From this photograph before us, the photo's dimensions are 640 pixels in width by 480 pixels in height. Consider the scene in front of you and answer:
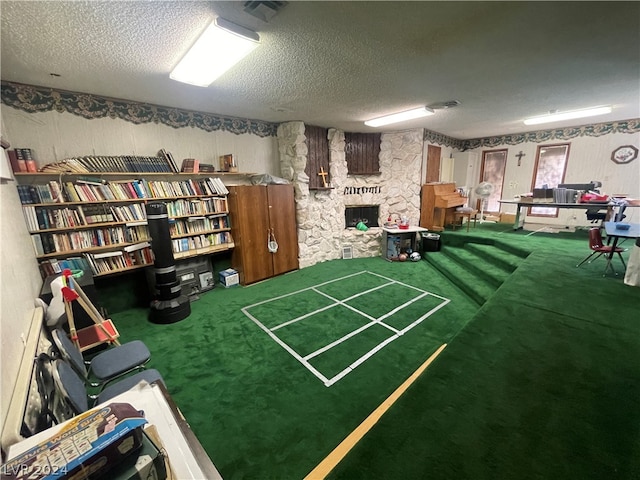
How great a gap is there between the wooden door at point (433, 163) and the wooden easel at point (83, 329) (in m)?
6.19

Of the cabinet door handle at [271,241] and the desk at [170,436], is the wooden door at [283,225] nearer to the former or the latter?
the cabinet door handle at [271,241]

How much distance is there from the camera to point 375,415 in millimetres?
1822

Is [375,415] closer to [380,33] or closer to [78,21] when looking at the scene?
[380,33]

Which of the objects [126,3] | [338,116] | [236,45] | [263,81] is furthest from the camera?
[338,116]

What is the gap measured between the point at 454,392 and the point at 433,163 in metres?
5.76

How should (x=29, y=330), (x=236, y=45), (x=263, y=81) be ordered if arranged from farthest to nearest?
(x=263, y=81) < (x=236, y=45) < (x=29, y=330)

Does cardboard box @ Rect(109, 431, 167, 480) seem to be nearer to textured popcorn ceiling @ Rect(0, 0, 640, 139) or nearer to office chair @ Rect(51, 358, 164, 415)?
office chair @ Rect(51, 358, 164, 415)

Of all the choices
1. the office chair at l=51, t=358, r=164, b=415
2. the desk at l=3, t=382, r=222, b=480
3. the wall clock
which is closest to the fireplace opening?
the office chair at l=51, t=358, r=164, b=415

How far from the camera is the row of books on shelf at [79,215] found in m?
2.69

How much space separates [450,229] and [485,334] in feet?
14.4

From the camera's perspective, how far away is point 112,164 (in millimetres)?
3188

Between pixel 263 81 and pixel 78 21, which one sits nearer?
pixel 78 21

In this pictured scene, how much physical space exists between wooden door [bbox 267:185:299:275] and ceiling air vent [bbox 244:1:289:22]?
2785 mm

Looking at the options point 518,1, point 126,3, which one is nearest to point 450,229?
point 518,1
